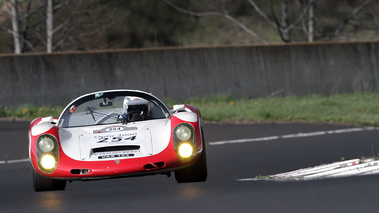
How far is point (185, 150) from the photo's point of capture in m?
7.49

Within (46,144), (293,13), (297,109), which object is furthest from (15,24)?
(46,144)

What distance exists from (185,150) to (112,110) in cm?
156

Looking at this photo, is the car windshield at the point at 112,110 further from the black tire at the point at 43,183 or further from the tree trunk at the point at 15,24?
the tree trunk at the point at 15,24

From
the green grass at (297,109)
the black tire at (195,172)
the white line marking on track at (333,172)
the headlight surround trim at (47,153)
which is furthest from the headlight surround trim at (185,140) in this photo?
the green grass at (297,109)

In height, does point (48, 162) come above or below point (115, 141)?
below

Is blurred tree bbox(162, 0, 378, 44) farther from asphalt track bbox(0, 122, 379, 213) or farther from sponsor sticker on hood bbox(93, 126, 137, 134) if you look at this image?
sponsor sticker on hood bbox(93, 126, 137, 134)

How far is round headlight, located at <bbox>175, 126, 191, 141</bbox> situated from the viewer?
7582 mm

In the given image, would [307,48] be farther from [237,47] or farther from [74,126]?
[74,126]

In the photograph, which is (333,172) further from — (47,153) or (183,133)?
(47,153)

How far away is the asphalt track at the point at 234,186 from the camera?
219 inches

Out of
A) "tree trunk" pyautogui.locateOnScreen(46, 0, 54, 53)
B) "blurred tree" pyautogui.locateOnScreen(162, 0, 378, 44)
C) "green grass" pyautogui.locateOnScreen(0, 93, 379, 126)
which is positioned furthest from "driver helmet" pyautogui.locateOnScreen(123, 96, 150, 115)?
"blurred tree" pyautogui.locateOnScreen(162, 0, 378, 44)

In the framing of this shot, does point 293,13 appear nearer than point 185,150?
No

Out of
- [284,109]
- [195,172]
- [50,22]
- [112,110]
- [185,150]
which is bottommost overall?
[195,172]

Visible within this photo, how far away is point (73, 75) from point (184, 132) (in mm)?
9278
